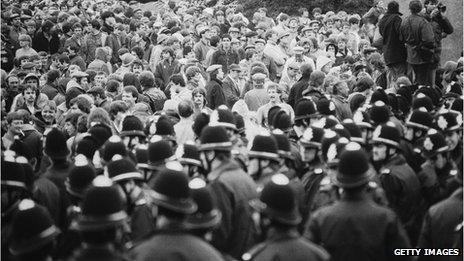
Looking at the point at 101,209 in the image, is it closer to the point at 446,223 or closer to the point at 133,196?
the point at 133,196

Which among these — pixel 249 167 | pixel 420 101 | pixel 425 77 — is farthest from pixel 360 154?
pixel 425 77

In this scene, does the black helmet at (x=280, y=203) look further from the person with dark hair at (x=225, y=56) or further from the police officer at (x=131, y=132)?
the person with dark hair at (x=225, y=56)

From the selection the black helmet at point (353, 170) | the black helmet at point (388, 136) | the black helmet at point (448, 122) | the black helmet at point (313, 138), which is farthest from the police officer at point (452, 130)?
the black helmet at point (353, 170)

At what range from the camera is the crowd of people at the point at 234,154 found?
5.45 meters

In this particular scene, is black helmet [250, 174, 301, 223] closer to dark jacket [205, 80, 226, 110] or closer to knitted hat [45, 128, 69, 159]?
knitted hat [45, 128, 69, 159]

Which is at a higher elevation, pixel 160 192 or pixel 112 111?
pixel 160 192

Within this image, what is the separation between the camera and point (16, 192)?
7.05 m

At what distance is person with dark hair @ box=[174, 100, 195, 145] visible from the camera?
10.7 m

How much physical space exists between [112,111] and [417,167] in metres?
4.66

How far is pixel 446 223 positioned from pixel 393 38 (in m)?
10.3

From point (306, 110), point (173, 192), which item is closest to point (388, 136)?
point (306, 110)

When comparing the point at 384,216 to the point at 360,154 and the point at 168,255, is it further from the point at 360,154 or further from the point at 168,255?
the point at 168,255

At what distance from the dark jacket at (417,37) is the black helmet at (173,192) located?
11.1 meters

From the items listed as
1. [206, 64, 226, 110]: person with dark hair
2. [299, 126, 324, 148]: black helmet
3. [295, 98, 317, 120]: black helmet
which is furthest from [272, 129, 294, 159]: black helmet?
[206, 64, 226, 110]: person with dark hair
